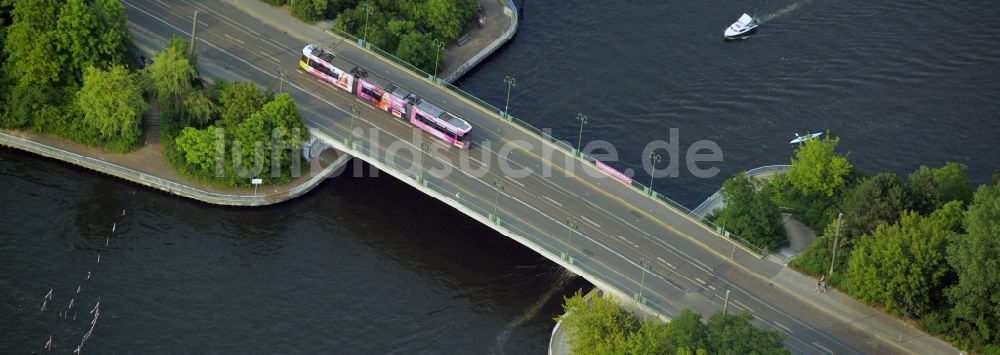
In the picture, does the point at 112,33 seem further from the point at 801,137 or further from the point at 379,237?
the point at 801,137

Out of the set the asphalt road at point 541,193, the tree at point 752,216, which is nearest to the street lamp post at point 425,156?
the asphalt road at point 541,193

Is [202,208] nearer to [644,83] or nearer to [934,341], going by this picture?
[644,83]

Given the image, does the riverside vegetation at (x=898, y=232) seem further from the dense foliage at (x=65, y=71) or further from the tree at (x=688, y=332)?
the dense foliage at (x=65, y=71)

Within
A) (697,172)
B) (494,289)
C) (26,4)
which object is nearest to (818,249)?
(697,172)

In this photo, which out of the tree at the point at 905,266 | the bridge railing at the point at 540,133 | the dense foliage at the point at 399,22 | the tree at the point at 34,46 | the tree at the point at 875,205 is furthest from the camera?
the dense foliage at the point at 399,22

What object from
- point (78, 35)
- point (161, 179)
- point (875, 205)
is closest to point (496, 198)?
point (161, 179)

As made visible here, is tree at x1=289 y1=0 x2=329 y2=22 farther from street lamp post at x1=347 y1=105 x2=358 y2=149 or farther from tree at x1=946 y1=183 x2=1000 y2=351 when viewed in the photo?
tree at x1=946 y1=183 x2=1000 y2=351
